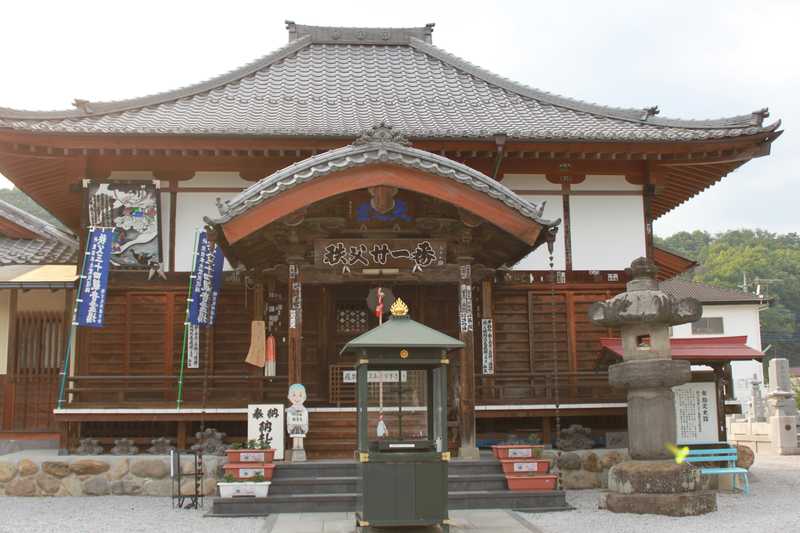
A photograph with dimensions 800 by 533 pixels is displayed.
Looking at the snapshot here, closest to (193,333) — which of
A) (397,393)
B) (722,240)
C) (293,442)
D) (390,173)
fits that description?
(293,442)

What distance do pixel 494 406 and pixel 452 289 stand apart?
269 centimetres

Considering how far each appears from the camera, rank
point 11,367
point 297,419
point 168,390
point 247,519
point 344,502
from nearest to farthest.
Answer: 1. point 247,519
2. point 344,502
3. point 297,419
4. point 168,390
5. point 11,367

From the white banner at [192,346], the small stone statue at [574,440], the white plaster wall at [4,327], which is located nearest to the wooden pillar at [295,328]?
the white banner at [192,346]

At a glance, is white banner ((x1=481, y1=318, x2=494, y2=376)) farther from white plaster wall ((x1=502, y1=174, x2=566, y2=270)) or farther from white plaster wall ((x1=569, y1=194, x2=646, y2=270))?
white plaster wall ((x1=569, y1=194, x2=646, y2=270))

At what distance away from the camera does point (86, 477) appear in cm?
1377

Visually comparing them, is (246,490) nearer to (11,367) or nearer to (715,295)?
(11,367)

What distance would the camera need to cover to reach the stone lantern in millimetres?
11398

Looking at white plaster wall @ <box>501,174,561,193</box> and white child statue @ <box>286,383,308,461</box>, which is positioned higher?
white plaster wall @ <box>501,174,561,193</box>

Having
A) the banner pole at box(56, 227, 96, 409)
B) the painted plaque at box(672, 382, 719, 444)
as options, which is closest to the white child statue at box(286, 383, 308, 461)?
the banner pole at box(56, 227, 96, 409)

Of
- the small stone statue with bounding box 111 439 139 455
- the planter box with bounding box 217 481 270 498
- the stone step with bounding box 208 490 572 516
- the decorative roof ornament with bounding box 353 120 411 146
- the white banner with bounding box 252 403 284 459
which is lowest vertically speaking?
the stone step with bounding box 208 490 572 516

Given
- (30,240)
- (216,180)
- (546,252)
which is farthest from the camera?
(30,240)

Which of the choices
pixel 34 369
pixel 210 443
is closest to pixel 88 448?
pixel 210 443

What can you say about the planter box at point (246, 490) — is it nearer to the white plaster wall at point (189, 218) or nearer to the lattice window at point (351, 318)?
the lattice window at point (351, 318)

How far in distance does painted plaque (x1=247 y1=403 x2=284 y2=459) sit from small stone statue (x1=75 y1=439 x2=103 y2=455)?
3.37 metres
